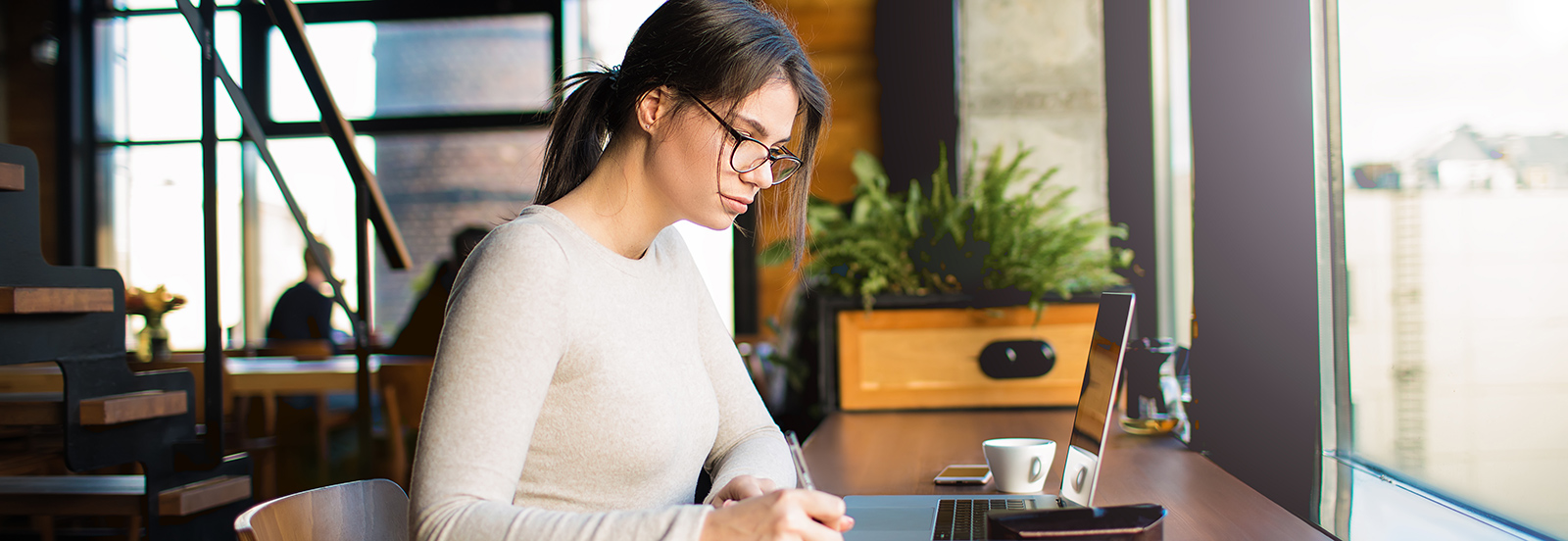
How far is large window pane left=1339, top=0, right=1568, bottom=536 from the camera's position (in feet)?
2.68

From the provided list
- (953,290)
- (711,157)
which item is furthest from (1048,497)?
(953,290)

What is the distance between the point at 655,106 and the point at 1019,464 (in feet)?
2.21

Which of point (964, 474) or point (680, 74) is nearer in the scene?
point (680, 74)

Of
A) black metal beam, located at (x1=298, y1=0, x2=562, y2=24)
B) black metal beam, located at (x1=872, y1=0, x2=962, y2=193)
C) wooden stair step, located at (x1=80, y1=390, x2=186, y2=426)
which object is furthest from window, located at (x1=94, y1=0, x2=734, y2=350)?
wooden stair step, located at (x1=80, y1=390, x2=186, y2=426)

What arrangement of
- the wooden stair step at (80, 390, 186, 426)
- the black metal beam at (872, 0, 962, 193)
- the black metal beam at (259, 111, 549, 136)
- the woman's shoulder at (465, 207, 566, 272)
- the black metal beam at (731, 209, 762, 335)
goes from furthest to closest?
the black metal beam at (259, 111, 549, 136) < the black metal beam at (731, 209, 762, 335) < the black metal beam at (872, 0, 962, 193) < the wooden stair step at (80, 390, 186, 426) < the woman's shoulder at (465, 207, 566, 272)

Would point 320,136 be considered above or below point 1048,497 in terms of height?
above

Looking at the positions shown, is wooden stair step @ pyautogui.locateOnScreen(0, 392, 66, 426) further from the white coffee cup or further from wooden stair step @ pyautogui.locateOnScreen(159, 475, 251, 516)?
the white coffee cup

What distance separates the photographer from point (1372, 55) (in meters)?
1.14

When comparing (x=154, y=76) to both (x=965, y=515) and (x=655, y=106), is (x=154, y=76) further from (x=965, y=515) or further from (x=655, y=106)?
(x=965, y=515)

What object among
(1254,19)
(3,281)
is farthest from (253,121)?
(1254,19)

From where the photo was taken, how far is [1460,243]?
979 millimetres

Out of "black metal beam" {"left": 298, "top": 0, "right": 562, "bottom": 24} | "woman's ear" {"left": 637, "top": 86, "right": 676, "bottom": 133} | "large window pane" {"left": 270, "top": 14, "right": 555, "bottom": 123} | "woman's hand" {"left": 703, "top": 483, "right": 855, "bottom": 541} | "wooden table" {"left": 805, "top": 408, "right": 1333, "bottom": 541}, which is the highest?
"black metal beam" {"left": 298, "top": 0, "right": 562, "bottom": 24}

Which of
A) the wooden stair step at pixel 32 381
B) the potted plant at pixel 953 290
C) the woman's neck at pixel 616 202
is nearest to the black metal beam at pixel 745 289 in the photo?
the wooden stair step at pixel 32 381

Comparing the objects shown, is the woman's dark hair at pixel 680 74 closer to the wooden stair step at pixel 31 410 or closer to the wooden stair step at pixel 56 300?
the wooden stair step at pixel 56 300
